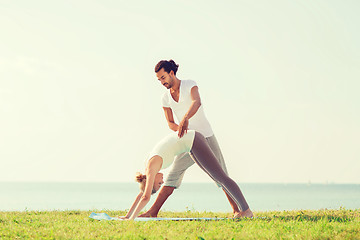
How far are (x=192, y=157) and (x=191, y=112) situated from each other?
79 centimetres

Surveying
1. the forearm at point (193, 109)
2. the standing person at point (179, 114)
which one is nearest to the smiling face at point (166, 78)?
the standing person at point (179, 114)

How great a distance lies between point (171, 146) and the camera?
7457 mm

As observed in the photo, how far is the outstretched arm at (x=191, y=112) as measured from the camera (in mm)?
7367

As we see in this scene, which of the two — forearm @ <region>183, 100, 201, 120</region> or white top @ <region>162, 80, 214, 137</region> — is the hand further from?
white top @ <region>162, 80, 214, 137</region>

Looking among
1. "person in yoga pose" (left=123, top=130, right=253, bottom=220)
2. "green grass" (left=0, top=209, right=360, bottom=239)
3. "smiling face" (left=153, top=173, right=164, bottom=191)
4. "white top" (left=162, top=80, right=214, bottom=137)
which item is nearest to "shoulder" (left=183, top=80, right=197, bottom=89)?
"white top" (left=162, top=80, right=214, bottom=137)

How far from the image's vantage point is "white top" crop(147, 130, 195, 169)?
7426 millimetres

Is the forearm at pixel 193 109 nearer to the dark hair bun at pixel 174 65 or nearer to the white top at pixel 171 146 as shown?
the white top at pixel 171 146

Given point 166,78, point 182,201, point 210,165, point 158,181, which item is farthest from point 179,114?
point 182,201

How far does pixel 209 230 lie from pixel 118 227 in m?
1.31

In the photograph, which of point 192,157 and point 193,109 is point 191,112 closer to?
point 193,109

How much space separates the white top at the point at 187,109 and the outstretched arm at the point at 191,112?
12 cm

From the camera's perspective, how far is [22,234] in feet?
20.9

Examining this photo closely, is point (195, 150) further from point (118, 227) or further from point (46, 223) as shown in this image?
point (46, 223)

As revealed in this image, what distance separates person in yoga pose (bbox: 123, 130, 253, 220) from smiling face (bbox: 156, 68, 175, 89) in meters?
0.86
